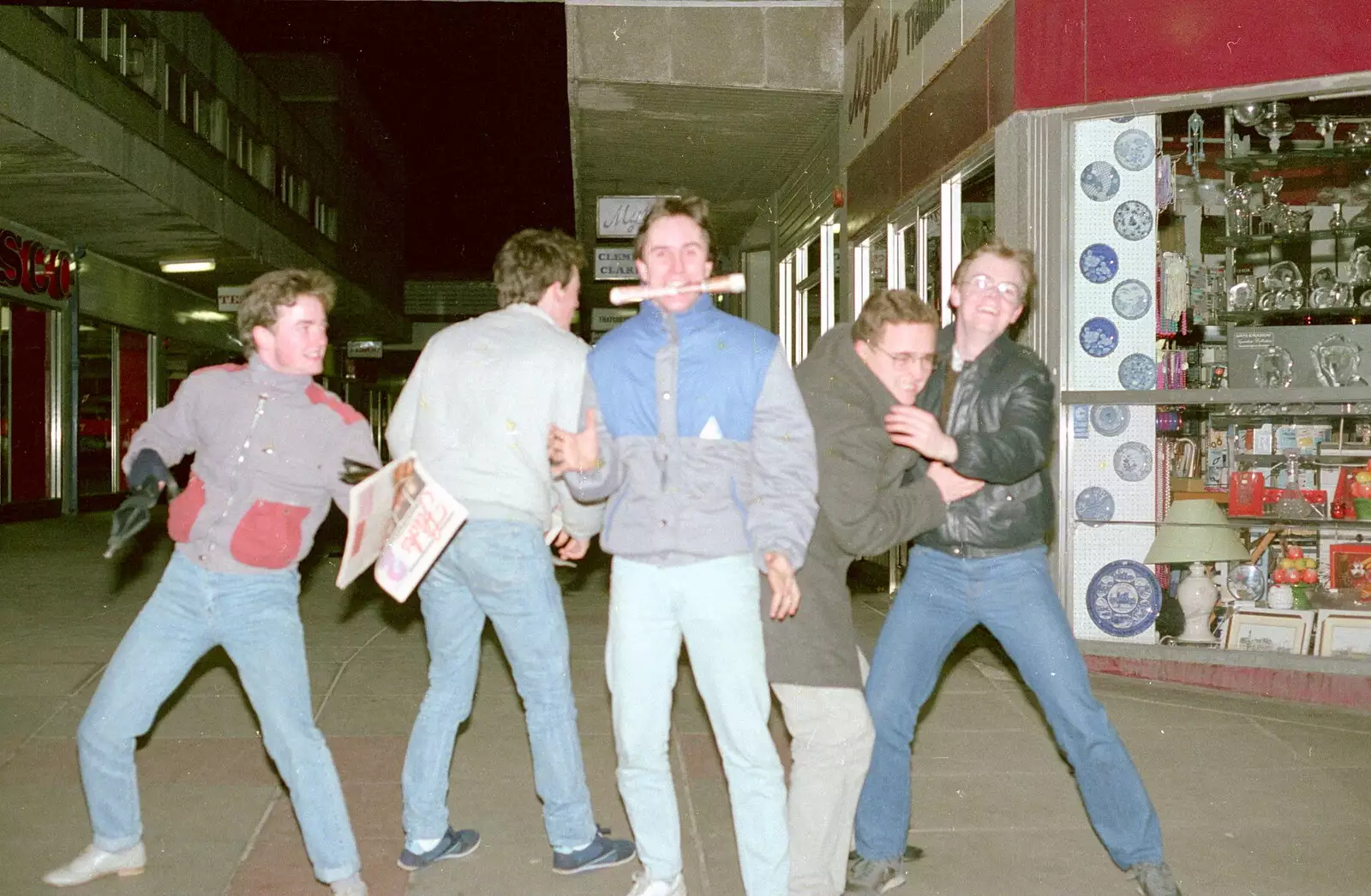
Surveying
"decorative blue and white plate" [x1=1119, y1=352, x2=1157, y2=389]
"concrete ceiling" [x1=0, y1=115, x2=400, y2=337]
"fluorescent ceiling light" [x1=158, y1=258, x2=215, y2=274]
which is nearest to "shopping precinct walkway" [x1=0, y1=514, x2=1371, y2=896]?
"decorative blue and white plate" [x1=1119, y1=352, x2=1157, y2=389]

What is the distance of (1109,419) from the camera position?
7594mm

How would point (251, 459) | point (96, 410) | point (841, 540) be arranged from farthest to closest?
point (96, 410) < point (251, 459) < point (841, 540)

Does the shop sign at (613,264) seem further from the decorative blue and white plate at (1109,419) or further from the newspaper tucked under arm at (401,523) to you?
the newspaper tucked under arm at (401,523)

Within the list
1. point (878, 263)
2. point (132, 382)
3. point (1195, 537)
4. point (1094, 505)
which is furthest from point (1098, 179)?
point (132, 382)

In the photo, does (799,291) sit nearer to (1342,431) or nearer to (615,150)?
(615,150)

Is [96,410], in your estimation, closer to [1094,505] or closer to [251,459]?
[1094,505]

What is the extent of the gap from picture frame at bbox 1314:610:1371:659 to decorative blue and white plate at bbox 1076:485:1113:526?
118cm

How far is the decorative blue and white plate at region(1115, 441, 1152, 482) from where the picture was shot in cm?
761

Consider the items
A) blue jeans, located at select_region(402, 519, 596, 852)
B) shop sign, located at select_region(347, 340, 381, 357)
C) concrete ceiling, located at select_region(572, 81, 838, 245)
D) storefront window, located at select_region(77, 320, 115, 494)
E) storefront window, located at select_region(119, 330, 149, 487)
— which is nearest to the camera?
blue jeans, located at select_region(402, 519, 596, 852)

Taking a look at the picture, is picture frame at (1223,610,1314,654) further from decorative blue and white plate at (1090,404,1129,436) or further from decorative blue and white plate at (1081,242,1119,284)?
decorative blue and white plate at (1081,242,1119,284)

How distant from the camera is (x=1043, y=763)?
18.7 feet

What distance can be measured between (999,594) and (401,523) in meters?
1.74

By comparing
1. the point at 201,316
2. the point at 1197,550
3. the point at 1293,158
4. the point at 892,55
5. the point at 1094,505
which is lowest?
the point at 1197,550

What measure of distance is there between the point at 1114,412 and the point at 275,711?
5.14 meters
